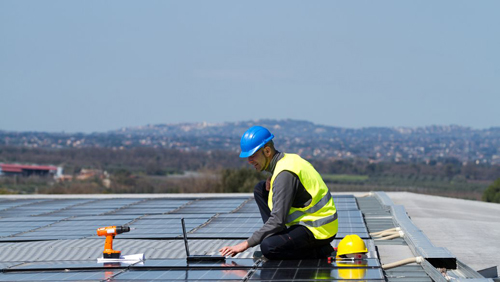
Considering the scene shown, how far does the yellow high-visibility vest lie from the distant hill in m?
123

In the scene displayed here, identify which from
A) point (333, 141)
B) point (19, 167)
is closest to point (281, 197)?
point (19, 167)

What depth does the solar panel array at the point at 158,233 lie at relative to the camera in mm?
7438

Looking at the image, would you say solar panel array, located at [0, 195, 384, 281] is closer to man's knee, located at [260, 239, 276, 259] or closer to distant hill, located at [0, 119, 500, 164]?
man's knee, located at [260, 239, 276, 259]

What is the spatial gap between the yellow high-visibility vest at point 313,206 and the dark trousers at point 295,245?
8cm

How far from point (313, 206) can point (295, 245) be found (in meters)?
0.47

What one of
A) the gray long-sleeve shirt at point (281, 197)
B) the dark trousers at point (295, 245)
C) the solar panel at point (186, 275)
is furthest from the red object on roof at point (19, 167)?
the gray long-sleeve shirt at point (281, 197)

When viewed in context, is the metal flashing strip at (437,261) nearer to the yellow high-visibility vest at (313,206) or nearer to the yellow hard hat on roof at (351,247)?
the yellow hard hat on roof at (351,247)

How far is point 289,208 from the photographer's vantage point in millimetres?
7793

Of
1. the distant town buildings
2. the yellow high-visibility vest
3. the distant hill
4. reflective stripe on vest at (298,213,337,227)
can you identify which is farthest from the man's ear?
the distant hill

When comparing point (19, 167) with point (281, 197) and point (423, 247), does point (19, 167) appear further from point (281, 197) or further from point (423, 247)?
point (281, 197)

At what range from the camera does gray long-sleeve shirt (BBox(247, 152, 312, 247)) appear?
7.72 m

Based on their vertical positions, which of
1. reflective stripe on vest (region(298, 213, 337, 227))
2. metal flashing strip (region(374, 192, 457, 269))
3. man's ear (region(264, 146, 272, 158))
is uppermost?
man's ear (region(264, 146, 272, 158))

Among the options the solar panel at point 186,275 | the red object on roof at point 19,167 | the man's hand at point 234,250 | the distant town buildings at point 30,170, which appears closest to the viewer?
the solar panel at point 186,275

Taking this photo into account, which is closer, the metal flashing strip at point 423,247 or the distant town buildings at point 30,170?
the metal flashing strip at point 423,247
